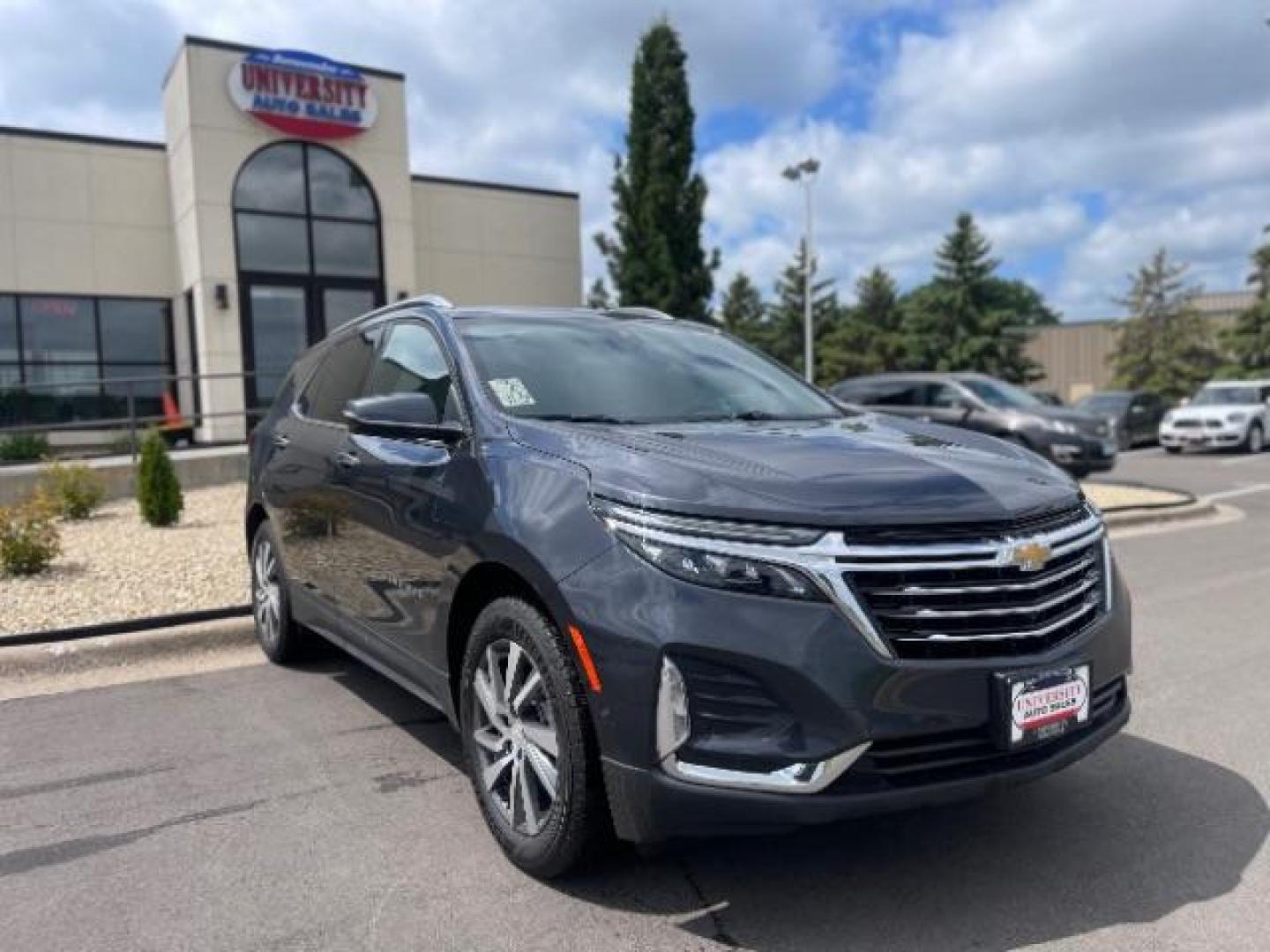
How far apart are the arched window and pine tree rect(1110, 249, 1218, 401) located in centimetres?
3671

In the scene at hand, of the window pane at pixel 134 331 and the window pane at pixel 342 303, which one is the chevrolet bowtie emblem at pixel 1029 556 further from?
the window pane at pixel 134 331

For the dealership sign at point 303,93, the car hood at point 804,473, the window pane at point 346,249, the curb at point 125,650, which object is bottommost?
the curb at point 125,650

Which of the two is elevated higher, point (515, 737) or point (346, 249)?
point (346, 249)

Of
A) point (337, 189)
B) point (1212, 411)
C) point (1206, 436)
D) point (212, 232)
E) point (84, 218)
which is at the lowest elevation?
point (1206, 436)

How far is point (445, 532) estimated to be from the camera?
3488mm

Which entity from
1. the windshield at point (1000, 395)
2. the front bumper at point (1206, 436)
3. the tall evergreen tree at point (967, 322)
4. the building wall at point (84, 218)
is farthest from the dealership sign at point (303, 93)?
the tall evergreen tree at point (967, 322)

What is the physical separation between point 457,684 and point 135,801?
139 cm

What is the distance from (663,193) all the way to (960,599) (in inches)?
861

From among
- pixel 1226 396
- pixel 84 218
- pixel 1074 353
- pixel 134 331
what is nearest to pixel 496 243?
pixel 134 331

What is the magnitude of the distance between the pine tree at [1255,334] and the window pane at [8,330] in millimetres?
39044

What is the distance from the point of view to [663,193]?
77.3 feet

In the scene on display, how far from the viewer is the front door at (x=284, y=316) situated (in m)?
18.3

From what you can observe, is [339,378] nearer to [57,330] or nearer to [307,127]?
[307,127]

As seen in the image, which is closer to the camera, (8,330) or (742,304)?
(8,330)
